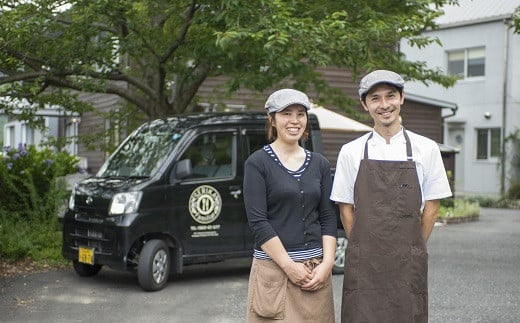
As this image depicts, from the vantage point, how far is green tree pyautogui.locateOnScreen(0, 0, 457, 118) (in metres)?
9.55

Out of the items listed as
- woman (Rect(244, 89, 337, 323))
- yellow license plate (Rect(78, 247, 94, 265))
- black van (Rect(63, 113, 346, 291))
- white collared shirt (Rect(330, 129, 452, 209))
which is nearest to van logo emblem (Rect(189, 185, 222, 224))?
black van (Rect(63, 113, 346, 291))

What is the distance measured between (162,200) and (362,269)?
533 cm

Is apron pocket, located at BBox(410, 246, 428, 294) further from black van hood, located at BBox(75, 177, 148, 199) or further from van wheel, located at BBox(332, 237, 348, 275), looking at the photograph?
van wheel, located at BBox(332, 237, 348, 275)

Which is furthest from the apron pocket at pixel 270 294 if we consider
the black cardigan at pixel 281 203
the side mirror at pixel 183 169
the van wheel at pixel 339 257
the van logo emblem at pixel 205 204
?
the van wheel at pixel 339 257

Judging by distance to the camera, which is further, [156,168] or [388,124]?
[156,168]

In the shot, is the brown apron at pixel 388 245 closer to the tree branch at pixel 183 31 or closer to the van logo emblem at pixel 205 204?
the van logo emblem at pixel 205 204

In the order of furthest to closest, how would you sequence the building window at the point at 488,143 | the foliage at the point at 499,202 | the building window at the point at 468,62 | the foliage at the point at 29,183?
1. the building window at the point at 468,62
2. the building window at the point at 488,143
3. the foliage at the point at 499,202
4. the foliage at the point at 29,183

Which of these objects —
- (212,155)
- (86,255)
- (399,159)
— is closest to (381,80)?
(399,159)

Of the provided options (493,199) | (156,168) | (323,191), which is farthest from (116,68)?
(493,199)

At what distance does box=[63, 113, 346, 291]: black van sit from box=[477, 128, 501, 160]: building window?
2089 centimetres

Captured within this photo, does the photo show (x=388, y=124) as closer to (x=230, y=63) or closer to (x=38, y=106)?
(x=230, y=63)

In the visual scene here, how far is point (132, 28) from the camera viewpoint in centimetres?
1109

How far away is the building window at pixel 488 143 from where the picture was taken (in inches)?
1125

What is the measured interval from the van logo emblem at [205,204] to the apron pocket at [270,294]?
16.9 feet
